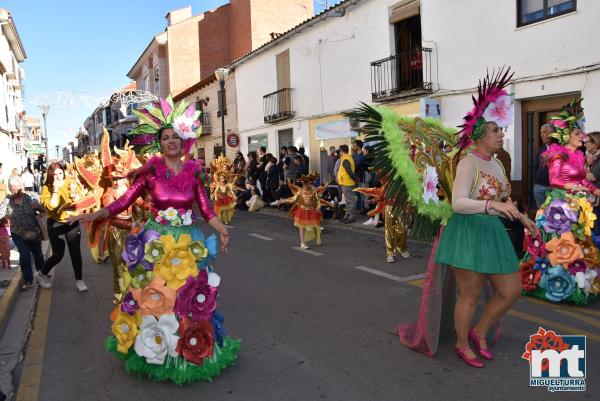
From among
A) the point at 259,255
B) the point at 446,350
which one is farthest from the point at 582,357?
the point at 259,255

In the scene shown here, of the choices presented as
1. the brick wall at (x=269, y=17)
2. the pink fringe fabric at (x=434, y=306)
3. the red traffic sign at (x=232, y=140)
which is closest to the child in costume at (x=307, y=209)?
the pink fringe fabric at (x=434, y=306)

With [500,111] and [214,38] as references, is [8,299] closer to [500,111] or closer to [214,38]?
[500,111]

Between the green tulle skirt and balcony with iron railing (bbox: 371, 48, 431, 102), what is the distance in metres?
9.68

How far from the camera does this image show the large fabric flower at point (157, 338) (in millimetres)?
3566

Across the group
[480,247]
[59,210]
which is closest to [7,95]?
[59,210]

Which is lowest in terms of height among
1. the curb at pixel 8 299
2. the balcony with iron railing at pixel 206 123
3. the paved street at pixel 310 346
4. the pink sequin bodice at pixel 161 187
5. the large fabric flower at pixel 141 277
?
the paved street at pixel 310 346

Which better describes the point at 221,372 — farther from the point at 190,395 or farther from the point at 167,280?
the point at 167,280

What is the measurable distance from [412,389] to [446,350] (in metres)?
0.78

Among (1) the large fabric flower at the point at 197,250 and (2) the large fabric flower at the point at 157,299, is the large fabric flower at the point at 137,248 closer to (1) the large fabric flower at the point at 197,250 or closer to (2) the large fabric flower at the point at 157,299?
(2) the large fabric flower at the point at 157,299

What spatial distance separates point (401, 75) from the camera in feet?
46.0

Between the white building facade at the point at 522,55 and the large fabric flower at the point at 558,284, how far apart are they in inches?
190

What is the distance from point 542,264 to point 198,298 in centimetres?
376

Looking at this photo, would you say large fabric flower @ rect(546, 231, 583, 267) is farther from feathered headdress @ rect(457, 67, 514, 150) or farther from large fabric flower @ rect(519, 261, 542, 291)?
feathered headdress @ rect(457, 67, 514, 150)

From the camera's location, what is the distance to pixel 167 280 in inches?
142
